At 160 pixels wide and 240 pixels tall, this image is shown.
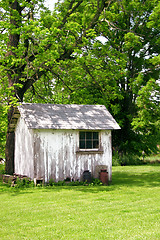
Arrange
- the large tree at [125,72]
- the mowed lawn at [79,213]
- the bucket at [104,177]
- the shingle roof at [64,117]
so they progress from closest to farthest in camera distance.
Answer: the mowed lawn at [79,213]
the shingle roof at [64,117]
the bucket at [104,177]
the large tree at [125,72]

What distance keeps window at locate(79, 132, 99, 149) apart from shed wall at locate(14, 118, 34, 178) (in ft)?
7.85

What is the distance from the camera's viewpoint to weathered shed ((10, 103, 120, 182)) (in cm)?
1593

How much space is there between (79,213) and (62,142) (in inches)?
271

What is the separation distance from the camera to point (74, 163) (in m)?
16.4

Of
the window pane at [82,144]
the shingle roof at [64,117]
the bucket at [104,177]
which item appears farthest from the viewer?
the window pane at [82,144]

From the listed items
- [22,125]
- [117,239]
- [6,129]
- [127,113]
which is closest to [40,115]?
[22,125]

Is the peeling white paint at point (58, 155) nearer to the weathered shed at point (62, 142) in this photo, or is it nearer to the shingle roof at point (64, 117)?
the weathered shed at point (62, 142)

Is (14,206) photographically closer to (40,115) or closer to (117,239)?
(117,239)

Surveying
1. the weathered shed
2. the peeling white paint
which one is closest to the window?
the weathered shed

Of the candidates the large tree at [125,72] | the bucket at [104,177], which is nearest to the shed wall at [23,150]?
the bucket at [104,177]

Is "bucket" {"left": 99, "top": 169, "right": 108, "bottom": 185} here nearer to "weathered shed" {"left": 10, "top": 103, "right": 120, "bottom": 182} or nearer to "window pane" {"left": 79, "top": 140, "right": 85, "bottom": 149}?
"weathered shed" {"left": 10, "top": 103, "right": 120, "bottom": 182}

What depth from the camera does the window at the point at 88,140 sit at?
55.1 feet

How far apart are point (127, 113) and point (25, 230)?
24282 millimetres

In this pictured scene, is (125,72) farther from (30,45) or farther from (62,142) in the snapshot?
(62,142)
